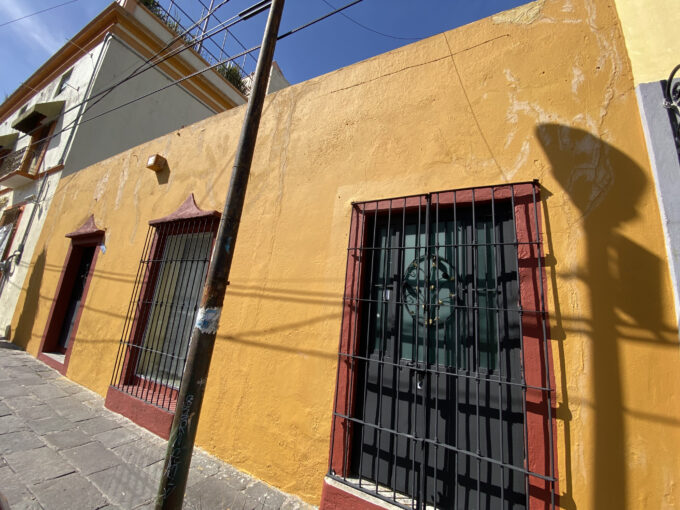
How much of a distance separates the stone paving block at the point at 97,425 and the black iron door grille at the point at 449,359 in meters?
2.73

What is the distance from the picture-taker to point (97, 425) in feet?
11.4

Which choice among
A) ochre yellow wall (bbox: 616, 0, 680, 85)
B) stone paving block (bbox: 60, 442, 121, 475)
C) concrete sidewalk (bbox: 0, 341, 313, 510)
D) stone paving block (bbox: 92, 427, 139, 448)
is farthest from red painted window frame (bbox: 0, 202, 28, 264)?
ochre yellow wall (bbox: 616, 0, 680, 85)

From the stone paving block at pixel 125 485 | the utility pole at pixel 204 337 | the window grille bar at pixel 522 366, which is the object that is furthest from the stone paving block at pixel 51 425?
the window grille bar at pixel 522 366

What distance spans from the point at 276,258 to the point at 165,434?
7.19 ft

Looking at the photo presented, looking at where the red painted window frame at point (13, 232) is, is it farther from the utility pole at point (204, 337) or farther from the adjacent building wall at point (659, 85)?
the adjacent building wall at point (659, 85)

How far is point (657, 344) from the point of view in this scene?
1709mm

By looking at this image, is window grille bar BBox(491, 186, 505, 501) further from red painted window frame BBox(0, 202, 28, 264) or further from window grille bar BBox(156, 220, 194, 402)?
red painted window frame BBox(0, 202, 28, 264)

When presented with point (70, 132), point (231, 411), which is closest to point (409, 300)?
Answer: point (231, 411)

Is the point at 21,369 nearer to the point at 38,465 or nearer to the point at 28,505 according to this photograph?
the point at 38,465

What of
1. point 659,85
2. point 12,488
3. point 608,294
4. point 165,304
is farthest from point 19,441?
point 659,85

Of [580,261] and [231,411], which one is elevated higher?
[580,261]

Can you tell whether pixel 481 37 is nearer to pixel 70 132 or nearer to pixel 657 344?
pixel 657 344

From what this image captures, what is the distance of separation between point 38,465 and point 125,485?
2.64ft

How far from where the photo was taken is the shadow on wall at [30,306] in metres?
6.32
